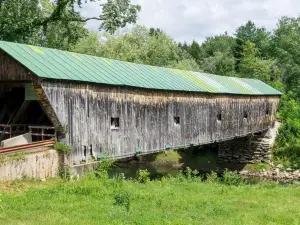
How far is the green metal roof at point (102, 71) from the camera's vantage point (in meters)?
13.2

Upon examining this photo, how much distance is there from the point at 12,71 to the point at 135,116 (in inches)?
215

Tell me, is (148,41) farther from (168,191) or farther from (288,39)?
(168,191)

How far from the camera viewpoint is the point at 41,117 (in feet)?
55.1

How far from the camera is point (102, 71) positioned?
51.7 ft

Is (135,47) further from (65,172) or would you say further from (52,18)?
(65,172)

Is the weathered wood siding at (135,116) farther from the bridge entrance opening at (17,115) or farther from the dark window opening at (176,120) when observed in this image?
the bridge entrance opening at (17,115)

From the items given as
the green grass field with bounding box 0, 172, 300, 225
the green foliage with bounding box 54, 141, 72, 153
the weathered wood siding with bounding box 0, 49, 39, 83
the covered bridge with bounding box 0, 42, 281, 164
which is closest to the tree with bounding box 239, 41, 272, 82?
the covered bridge with bounding box 0, 42, 281, 164

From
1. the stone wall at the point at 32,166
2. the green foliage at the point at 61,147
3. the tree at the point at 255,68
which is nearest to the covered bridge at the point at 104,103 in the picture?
the green foliage at the point at 61,147

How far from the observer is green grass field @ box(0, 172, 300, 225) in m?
8.51

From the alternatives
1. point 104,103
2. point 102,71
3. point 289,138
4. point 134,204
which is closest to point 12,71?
point 104,103

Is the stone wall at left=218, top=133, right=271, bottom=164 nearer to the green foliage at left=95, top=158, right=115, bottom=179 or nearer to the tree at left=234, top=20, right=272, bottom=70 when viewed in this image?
the green foliage at left=95, top=158, right=115, bottom=179

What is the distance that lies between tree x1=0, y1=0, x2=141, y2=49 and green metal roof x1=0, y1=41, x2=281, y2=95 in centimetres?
510

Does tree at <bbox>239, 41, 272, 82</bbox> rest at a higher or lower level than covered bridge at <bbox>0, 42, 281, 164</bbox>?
higher

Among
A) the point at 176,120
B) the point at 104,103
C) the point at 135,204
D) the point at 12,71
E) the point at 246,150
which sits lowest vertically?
the point at 246,150
